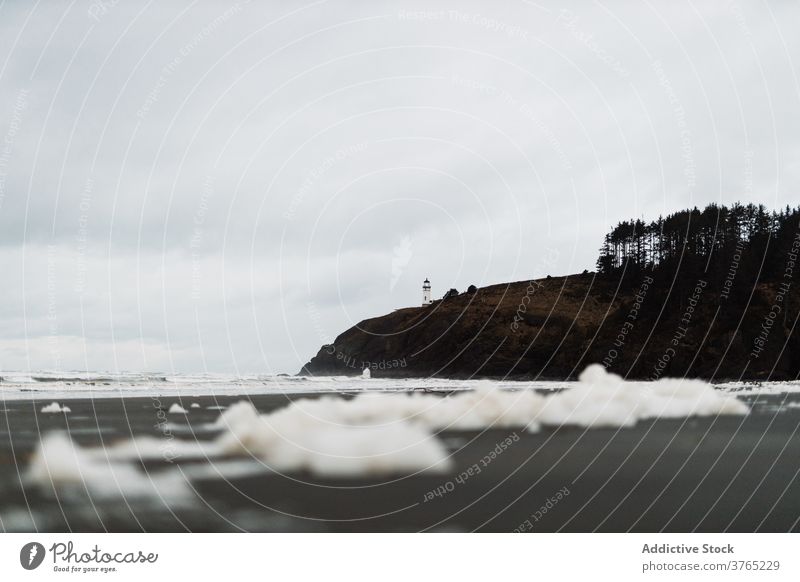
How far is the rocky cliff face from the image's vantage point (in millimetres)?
74750

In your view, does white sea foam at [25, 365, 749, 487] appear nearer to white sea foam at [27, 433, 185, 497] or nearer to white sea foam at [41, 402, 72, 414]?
white sea foam at [27, 433, 185, 497]

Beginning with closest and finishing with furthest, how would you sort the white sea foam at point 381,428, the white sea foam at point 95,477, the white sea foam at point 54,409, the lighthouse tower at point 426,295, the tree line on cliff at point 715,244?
1. the white sea foam at point 95,477
2. the white sea foam at point 381,428
3. the white sea foam at point 54,409
4. the tree line on cliff at point 715,244
5. the lighthouse tower at point 426,295

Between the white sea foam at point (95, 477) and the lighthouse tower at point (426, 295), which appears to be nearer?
the white sea foam at point (95, 477)

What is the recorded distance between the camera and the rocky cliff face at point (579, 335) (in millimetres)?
74750

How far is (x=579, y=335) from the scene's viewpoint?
329 feet

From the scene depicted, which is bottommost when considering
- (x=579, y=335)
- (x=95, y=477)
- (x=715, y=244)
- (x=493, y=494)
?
(x=493, y=494)

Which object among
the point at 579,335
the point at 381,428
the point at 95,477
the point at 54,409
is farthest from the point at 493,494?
the point at 579,335

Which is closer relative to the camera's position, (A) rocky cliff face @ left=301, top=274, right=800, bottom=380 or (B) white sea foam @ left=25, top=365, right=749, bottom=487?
(B) white sea foam @ left=25, top=365, right=749, bottom=487

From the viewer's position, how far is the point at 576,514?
38.7 feet

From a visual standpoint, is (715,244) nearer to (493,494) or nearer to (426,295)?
(426,295)

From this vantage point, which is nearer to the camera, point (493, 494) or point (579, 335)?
point (493, 494)

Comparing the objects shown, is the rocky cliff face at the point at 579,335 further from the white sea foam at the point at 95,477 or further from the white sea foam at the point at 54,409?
the white sea foam at the point at 95,477

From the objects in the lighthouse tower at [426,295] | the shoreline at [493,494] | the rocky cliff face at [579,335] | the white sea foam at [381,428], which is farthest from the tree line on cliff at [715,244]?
the shoreline at [493,494]

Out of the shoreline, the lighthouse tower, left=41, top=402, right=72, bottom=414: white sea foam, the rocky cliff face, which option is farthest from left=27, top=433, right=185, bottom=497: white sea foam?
the lighthouse tower
